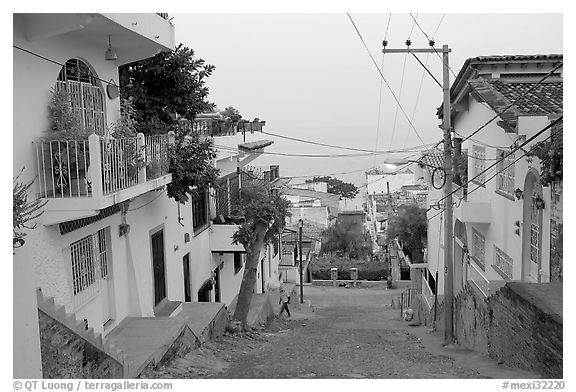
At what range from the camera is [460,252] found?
20.1 meters

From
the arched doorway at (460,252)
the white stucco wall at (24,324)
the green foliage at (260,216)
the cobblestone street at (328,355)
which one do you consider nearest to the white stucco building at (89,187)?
the white stucco wall at (24,324)

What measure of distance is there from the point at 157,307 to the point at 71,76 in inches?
205

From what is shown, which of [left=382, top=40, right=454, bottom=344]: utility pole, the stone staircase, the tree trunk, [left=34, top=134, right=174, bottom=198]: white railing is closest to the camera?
the stone staircase

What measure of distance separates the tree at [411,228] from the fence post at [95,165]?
27783 mm

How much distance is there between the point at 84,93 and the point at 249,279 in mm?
7169

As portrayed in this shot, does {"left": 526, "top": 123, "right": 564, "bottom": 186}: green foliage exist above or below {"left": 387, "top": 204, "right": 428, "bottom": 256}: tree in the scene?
above

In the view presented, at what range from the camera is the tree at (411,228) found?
33.6 m

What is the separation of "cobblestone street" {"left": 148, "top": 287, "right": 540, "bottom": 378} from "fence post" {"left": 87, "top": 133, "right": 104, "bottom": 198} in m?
2.77

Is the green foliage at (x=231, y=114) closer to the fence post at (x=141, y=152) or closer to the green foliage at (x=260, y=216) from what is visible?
the green foliage at (x=260, y=216)

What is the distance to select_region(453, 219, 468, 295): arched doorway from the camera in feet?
62.0

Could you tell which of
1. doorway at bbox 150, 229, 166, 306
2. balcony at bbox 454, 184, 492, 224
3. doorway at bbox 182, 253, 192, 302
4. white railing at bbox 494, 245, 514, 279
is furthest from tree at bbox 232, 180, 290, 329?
white railing at bbox 494, 245, 514, 279

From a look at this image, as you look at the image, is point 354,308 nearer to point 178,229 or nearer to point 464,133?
point 464,133

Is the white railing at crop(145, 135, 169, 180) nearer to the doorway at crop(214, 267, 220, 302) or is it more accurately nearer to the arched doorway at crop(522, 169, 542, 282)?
the arched doorway at crop(522, 169, 542, 282)

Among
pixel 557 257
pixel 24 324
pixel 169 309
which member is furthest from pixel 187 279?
pixel 24 324
